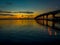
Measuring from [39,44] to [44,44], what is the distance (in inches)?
13.6

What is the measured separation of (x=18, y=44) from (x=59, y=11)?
226 ft

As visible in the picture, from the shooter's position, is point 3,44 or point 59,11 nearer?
point 3,44

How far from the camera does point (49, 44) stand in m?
10.2

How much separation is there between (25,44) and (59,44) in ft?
7.66

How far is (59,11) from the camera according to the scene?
7688 centimetres

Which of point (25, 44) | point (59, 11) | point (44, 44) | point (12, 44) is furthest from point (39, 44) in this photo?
point (59, 11)

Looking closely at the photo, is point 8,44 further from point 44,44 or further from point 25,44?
point 44,44

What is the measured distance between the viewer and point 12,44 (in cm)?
1021

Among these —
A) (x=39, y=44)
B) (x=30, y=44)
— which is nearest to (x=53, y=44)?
(x=39, y=44)

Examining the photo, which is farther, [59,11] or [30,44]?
[59,11]

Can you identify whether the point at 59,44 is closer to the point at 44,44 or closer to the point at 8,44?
the point at 44,44

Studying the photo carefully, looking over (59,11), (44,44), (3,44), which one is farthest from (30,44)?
(59,11)

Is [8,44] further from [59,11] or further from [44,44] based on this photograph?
[59,11]

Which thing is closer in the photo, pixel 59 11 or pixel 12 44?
pixel 12 44
